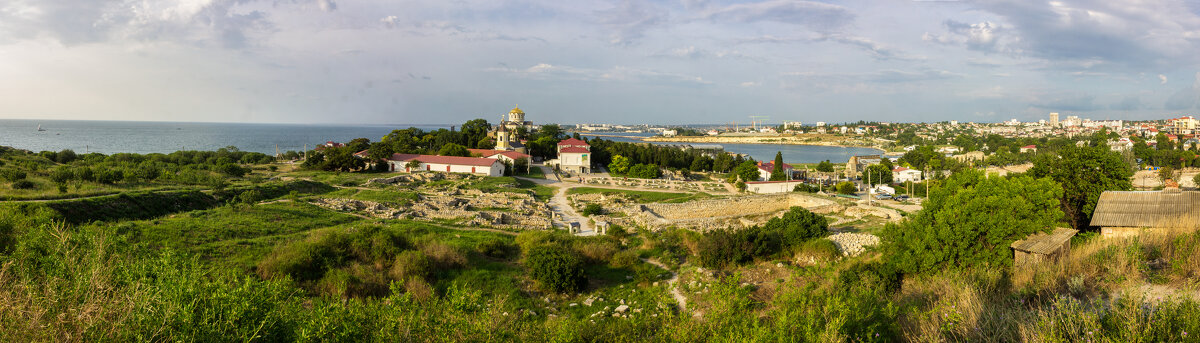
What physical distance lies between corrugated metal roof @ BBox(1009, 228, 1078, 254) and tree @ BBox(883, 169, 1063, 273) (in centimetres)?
14

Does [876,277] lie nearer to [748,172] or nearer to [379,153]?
[748,172]

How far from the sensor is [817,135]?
166 metres

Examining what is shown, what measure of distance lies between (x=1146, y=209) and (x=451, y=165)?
1479 inches

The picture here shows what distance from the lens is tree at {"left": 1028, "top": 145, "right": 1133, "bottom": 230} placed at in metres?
15.3

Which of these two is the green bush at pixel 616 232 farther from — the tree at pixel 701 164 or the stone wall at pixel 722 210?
the tree at pixel 701 164

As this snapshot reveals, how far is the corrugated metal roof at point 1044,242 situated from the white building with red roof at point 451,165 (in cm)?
3389

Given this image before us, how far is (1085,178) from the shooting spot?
15773 millimetres

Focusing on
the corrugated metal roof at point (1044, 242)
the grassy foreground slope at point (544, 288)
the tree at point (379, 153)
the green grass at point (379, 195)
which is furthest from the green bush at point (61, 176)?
the corrugated metal roof at point (1044, 242)

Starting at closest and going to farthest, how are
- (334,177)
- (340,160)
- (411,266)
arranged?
(411,266)
(334,177)
(340,160)

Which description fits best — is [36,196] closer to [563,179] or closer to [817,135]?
[563,179]

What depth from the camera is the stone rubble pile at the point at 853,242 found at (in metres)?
16.3

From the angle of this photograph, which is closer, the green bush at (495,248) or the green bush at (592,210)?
the green bush at (495,248)

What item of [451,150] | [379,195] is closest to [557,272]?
[379,195]

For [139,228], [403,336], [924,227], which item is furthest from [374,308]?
[139,228]
